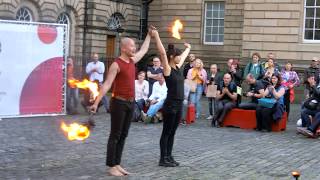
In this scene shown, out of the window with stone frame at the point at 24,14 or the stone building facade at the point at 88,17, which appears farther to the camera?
the stone building facade at the point at 88,17

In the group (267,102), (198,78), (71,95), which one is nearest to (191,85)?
(198,78)

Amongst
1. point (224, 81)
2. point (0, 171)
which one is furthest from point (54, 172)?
point (224, 81)

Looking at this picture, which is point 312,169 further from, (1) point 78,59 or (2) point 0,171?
(1) point 78,59

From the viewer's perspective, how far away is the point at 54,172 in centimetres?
854

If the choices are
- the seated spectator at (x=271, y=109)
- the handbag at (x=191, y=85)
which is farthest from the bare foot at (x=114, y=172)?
the handbag at (x=191, y=85)

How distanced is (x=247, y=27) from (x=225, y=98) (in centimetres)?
1507

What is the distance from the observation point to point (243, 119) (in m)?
14.9

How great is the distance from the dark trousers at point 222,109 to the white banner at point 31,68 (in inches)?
182

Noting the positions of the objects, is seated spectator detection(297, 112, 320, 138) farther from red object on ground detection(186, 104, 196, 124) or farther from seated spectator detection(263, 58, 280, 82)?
red object on ground detection(186, 104, 196, 124)

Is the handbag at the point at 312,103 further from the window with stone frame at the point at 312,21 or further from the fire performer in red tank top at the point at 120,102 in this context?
the window with stone frame at the point at 312,21

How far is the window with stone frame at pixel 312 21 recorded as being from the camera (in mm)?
28016

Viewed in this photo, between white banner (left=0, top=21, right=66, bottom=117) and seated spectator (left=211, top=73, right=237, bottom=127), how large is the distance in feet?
15.1

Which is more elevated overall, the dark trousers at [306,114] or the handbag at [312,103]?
the handbag at [312,103]

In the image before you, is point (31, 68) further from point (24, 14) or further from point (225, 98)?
point (24, 14)
